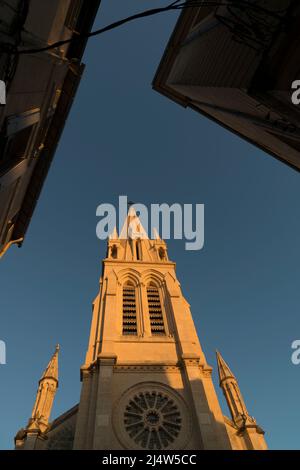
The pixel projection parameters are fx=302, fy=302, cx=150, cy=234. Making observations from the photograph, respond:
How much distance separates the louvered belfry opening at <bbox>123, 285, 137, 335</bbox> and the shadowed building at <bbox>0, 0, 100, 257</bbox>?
15160 mm

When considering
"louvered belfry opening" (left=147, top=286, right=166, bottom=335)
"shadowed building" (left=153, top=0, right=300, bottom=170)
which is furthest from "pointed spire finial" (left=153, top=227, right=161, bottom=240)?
"shadowed building" (left=153, top=0, right=300, bottom=170)

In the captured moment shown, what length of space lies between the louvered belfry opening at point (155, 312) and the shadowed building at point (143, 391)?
0.08 meters

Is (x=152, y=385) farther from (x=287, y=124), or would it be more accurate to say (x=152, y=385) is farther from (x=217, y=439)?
(x=287, y=124)

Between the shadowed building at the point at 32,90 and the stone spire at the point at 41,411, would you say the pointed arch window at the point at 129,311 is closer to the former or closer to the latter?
the stone spire at the point at 41,411

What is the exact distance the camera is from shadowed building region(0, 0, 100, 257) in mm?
4145

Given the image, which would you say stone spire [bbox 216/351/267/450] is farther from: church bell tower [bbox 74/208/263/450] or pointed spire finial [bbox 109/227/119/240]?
pointed spire finial [bbox 109/227/119/240]

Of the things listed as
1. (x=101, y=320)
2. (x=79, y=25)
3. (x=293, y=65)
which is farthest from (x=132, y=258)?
(x=293, y=65)

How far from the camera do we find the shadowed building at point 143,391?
1636cm

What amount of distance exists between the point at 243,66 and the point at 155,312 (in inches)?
855

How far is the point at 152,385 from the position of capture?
19.0m

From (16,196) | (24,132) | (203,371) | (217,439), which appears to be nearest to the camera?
(24,132)

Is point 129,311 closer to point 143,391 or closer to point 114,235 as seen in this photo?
point 143,391

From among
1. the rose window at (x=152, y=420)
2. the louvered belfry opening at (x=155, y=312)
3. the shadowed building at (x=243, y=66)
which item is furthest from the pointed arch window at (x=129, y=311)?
the shadowed building at (x=243, y=66)
